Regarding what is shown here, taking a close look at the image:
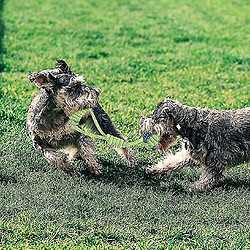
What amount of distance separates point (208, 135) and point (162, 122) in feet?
1.80

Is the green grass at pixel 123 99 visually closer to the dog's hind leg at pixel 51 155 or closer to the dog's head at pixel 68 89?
the dog's hind leg at pixel 51 155

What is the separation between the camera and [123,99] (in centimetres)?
802

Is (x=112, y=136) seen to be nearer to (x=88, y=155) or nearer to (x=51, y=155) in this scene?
(x=88, y=155)

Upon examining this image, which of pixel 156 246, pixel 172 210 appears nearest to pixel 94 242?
pixel 156 246

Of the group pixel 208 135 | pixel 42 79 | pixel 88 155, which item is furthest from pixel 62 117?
pixel 208 135

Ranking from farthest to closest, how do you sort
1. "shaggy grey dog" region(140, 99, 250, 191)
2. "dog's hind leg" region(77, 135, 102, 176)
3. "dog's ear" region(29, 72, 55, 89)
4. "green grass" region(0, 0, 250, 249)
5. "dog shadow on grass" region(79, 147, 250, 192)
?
"dog's hind leg" region(77, 135, 102, 176) < "dog shadow on grass" region(79, 147, 250, 192) < "shaggy grey dog" region(140, 99, 250, 191) < "dog's ear" region(29, 72, 55, 89) < "green grass" region(0, 0, 250, 249)

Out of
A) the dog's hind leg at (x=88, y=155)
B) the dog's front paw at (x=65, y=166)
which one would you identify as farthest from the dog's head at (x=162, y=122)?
the dog's front paw at (x=65, y=166)

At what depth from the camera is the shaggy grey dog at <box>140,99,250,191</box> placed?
5344mm

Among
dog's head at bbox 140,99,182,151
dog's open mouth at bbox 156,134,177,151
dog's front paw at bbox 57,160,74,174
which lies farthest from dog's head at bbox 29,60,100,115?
dog's open mouth at bbox 156,134,177,151

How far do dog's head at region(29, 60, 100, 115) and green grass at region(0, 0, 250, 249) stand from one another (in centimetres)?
91

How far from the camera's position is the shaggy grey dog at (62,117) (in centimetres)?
525

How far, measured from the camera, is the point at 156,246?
4.38 meters

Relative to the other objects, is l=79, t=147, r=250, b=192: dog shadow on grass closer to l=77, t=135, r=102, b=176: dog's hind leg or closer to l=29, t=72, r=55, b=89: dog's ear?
l=77, t=135, r=102, b=176: dog's hind leg

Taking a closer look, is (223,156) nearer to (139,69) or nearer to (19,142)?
(19,142)
